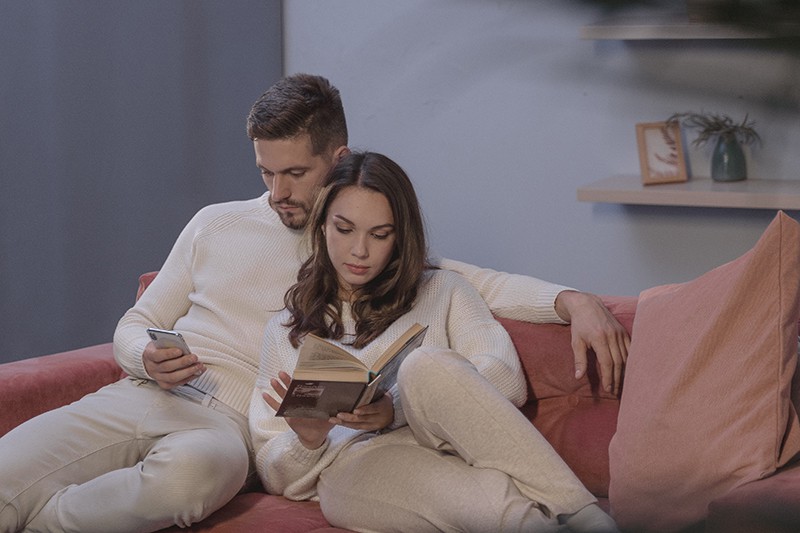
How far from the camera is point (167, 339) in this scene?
184cm

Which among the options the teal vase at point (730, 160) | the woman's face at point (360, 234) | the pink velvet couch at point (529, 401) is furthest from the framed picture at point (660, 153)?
the woman's face at point (360, 234)

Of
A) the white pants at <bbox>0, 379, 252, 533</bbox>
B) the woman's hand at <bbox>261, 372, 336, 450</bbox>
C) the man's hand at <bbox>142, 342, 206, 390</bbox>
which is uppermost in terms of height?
the man's hand at <bbox>142, 342, 206, 390</bbox>

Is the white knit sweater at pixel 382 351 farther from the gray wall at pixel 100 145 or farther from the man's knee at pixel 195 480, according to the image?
the gray wall at pixel 100 145

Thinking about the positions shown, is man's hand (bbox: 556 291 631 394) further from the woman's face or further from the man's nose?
the man's nose

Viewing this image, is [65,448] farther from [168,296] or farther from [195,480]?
[168,296]

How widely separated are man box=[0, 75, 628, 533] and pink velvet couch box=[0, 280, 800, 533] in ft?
0.16

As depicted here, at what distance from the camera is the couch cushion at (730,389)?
1.48m

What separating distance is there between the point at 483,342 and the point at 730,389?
1.78 ft

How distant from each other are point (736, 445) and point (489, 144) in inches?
93.1

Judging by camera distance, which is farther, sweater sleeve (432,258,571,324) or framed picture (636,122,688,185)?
framed picture (636,122,688,185)

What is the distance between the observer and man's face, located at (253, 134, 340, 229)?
2.17m

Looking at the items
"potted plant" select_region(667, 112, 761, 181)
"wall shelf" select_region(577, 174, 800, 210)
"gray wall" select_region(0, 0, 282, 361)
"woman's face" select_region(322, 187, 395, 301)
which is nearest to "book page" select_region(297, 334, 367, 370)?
"woman's face" select_region(322, 187, 395, 301)

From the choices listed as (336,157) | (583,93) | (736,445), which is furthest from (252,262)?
(583,93)

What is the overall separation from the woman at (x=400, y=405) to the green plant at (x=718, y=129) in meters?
1.52
